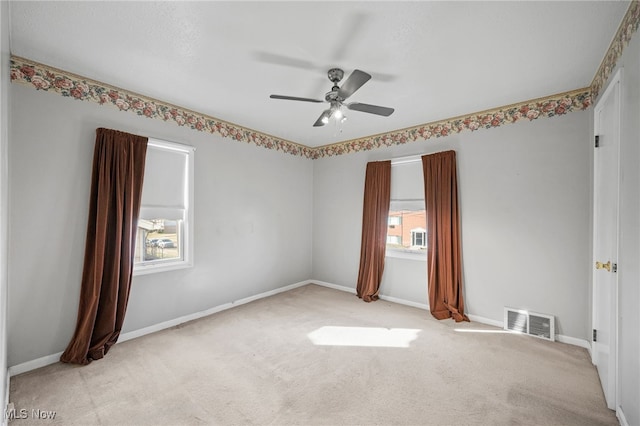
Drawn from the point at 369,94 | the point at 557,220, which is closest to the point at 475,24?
the point at 369,94

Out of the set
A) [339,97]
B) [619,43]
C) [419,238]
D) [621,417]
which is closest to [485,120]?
[619,43]

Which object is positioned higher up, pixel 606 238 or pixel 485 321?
pixel 606 238

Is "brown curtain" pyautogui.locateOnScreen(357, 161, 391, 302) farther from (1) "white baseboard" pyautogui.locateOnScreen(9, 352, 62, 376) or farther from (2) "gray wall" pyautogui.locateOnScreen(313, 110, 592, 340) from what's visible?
(1) "white baseboard" pyautogui.locateOnScreen(9, 352, 62, 376)

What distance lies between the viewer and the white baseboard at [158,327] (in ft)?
7.75

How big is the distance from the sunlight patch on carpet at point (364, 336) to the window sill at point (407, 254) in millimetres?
1133

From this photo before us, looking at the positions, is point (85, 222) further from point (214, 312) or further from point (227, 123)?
point (227, 123)

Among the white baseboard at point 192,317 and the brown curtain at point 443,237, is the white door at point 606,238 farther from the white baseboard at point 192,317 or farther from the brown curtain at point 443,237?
→ the white baseboard at point 192,317

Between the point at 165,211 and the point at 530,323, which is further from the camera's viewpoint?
the point at 165,211

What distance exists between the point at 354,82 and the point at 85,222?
2.85 metres

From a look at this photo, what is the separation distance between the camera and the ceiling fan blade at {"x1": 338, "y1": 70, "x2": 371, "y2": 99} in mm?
1951

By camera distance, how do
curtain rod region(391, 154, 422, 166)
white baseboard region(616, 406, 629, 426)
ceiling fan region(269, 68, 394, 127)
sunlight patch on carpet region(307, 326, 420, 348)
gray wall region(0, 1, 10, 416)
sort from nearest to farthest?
gray wall region(0, 1, 10, 416)
white baseboard region(616, 406, 629, 426)
ceiling fan region(269, 68, 394, 127)
sunlight patch on carpet region(307, 326, 420, 348)
curtain rod region(391, 154, 422, 166)

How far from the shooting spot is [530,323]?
312cm

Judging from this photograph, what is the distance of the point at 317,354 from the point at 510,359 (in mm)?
1856
